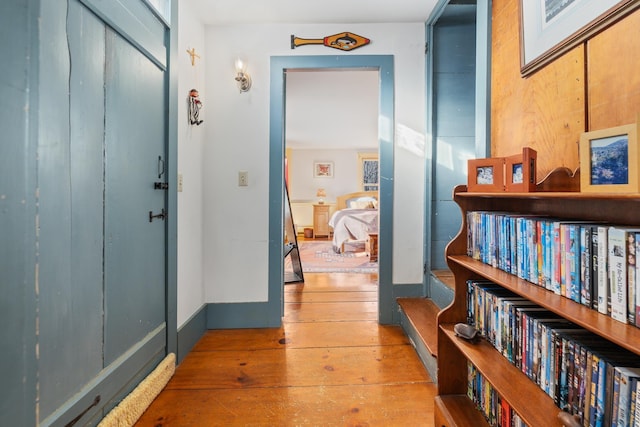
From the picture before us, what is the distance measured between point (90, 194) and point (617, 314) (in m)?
1.69

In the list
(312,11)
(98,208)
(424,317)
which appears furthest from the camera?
(312,11)

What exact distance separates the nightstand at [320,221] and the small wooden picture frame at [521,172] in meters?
6.45

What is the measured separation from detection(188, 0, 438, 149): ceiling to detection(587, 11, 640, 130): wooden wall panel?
1447mm

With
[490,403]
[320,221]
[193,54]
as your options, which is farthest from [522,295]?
[320,221]

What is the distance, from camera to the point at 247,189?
235 cm

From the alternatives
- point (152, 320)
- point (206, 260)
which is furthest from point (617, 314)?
point (206, 260)

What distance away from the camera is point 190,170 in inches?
82.7

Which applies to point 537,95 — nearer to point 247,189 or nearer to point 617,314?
point 617,314

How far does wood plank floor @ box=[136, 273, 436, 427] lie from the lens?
4.65 ft

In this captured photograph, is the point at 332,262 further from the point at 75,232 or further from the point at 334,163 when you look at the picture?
the point at 334,163

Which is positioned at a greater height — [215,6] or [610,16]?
[215,6]

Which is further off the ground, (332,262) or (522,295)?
(522,295)

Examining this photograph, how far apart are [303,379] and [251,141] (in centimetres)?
168

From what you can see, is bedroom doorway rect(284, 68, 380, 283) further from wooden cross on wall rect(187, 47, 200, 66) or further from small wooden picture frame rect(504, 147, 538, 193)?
small wooden picture frame rect(504, 147, 538, 193)
